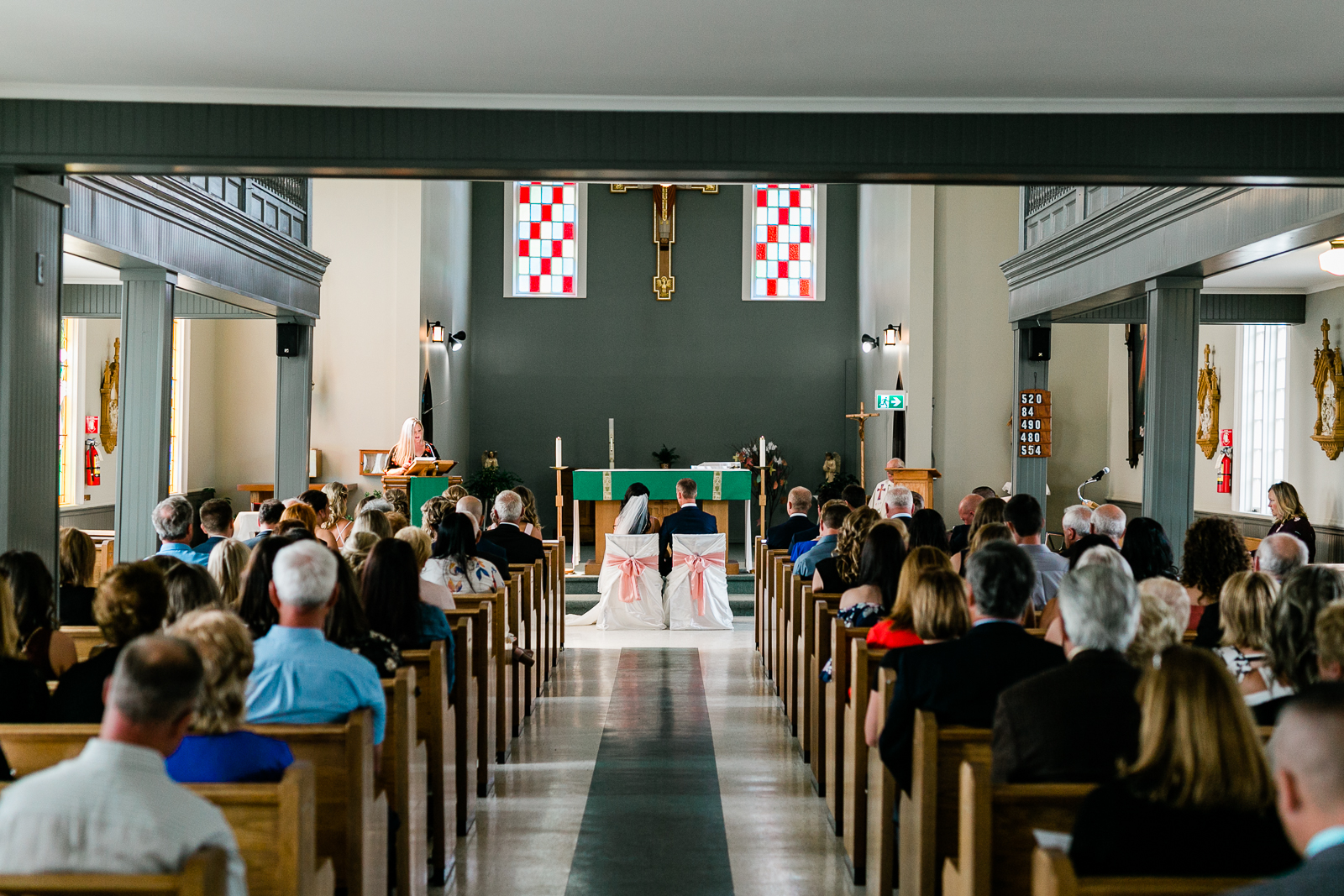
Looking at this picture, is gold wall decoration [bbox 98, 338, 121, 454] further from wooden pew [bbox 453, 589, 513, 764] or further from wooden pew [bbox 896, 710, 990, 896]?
wooden pew [bbox 896, 710, 990, 896]

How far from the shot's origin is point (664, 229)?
1652 centimetres

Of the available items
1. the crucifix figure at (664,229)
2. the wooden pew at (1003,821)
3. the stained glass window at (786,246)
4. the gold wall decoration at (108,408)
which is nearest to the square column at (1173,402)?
the wooden pew at (1003,821)

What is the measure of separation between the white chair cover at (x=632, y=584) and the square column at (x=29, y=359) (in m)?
4.54

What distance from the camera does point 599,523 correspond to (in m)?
12.1

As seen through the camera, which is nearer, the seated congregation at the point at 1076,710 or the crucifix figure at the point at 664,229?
the seated congregation at the point at 1076,710

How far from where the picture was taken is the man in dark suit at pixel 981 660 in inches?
115

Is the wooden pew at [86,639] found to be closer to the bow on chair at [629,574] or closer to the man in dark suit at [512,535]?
the man in dark suit at [512,535]

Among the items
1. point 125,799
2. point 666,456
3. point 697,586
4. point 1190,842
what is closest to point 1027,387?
point 697,586

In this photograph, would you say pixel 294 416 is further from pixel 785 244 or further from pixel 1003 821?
pixel 1003 821

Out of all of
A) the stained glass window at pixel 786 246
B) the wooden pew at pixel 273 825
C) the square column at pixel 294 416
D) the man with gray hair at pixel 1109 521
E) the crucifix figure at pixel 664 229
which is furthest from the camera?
the stained glass window at pixel 786 246

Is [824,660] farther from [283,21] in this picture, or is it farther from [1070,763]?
[283,21]

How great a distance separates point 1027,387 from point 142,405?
7375 millimetres

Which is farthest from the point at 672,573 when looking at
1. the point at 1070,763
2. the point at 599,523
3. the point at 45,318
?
the point at 1070,763

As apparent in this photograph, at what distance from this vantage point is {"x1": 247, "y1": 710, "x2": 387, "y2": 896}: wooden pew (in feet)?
8.96
